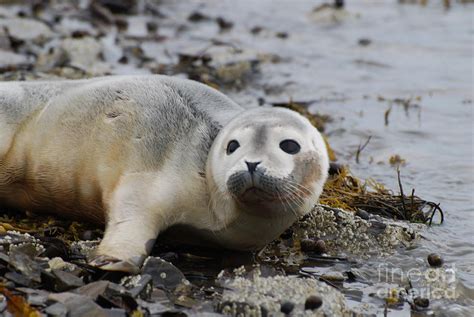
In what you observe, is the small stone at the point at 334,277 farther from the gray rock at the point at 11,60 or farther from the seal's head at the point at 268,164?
the gray rock at the point at 11,60

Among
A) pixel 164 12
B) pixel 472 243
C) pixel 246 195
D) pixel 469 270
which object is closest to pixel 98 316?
pixel 246 195

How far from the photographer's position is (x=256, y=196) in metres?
4.98

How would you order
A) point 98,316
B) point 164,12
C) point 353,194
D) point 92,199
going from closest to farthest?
point 98,316 → point 92,199 → point 353,194 → point 164,12

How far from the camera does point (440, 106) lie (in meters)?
10.8

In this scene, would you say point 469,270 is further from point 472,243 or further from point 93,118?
point 93,118

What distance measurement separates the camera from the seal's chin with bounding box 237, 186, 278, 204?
16.2 feet

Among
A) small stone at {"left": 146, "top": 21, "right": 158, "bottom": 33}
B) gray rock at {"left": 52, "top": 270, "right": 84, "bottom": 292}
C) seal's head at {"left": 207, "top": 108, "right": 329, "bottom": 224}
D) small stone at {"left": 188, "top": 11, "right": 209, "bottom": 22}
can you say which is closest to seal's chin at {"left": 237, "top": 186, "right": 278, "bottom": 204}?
seal's head at {"left": 207, "top": 108, "right": 329, "bottom": 224}

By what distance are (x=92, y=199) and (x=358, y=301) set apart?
1.73 m

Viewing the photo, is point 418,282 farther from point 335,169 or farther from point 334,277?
point 335,169

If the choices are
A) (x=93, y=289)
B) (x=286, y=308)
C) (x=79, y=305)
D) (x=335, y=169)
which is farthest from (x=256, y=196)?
(x=335, y=169)

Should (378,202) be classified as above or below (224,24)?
above

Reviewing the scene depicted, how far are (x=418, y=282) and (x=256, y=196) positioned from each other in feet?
3.87

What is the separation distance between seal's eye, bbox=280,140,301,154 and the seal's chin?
0.98 ft

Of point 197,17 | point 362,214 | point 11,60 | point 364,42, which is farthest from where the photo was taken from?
point 197,17
